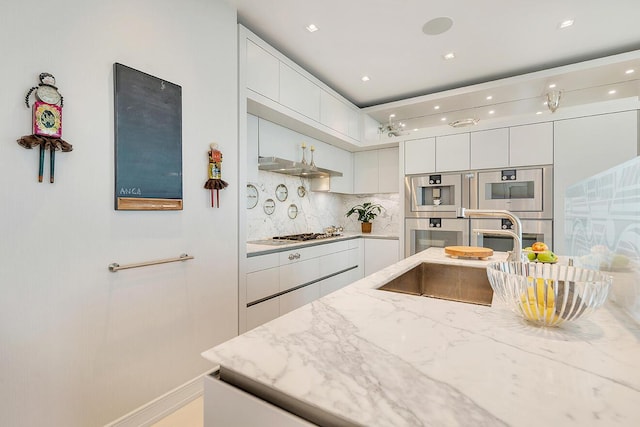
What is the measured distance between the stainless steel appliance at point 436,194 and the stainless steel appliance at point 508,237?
300 mm

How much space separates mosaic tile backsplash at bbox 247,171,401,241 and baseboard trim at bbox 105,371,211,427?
1539 millimetres

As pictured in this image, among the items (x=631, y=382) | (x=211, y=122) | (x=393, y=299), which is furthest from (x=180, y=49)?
(x=631, y=382)

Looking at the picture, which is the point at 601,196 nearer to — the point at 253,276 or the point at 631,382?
the point at 631,382

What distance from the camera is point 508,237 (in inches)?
122

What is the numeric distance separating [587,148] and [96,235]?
159 inches

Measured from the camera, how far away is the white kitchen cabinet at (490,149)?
3.21 metres

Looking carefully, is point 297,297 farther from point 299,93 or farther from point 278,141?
point 299,93

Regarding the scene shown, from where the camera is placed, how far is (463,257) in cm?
186

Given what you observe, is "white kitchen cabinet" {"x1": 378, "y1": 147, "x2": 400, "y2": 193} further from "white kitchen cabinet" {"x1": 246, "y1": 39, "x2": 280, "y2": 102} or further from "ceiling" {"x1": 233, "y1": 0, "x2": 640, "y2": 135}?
"white kitchen cabinet" {"x1": 246, "y1": 39, "x2": 280, "y2": 102}

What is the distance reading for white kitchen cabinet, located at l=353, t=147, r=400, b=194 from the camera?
4105 mm

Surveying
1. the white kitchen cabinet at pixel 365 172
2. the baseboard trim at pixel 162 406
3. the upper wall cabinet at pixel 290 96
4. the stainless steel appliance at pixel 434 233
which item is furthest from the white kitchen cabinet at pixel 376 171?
the baseboard trim at pixel 162 406

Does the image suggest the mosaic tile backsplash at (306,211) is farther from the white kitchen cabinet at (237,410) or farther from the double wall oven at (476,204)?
the white kitchen cabinet at (237,410)

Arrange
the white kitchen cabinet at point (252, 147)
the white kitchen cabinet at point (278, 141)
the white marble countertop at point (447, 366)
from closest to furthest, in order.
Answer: the white marble countertop at point (447, 366)
the white kitchen cabinet at point (252, 147)
the white kitchen cabinet at point (278, 141)

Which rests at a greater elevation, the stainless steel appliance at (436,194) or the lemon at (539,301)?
the stainless steel appliance at (436,194)
